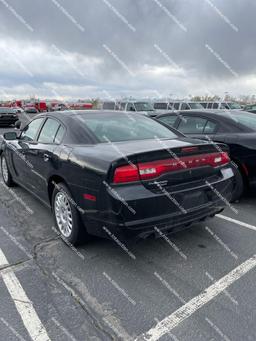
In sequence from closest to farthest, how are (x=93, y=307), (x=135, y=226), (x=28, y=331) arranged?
(x=28, y=331) < (x=93, y=307) < (x=135, y=226)

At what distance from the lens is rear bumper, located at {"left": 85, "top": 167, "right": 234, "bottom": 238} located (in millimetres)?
2762

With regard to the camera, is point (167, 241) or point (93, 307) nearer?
point (93, 307)

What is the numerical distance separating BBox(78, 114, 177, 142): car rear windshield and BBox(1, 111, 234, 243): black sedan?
0.04 feet

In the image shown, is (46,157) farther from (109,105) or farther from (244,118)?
(109,105)

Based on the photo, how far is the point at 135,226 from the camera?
280 cm

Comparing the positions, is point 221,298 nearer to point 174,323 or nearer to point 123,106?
point 174,323

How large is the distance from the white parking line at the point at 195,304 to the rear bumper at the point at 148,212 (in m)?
0.63

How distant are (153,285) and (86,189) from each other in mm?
1099

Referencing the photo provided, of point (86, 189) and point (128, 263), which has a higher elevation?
point (86, 189)

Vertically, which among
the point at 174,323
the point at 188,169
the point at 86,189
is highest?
the point at 188,169

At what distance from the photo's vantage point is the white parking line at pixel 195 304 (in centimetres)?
223

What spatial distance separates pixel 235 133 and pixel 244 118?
57 cm

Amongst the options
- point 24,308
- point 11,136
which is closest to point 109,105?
point 11,136

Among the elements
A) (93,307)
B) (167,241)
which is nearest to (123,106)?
(167,241)
